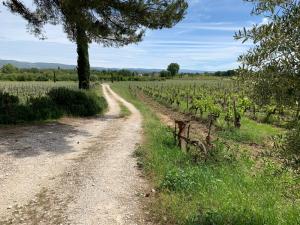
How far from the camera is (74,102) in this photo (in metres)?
24.0

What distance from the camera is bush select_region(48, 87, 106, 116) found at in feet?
76.3

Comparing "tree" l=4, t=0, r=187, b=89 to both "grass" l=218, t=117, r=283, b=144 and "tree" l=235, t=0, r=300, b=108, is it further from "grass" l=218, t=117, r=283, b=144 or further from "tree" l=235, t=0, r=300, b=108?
"tree" l=235, t=0, r=300, b=108

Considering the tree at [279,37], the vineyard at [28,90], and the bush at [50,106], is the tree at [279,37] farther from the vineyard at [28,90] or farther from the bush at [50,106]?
the vineyard at [28,90]

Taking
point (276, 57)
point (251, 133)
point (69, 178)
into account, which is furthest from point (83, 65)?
point (276, 57)

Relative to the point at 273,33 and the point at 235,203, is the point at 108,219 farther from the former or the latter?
the point at 273,33

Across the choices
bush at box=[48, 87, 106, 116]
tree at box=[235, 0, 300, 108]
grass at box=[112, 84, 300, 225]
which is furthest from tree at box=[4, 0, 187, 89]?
tree at box=[235, 0, 300, 108]

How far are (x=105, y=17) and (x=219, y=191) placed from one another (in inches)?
588

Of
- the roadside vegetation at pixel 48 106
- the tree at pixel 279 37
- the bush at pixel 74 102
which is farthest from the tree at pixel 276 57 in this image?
the bush at pixel 74 102

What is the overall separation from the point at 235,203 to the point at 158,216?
1345mm

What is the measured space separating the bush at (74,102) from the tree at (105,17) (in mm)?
2895

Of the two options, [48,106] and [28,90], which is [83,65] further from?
[28,90]

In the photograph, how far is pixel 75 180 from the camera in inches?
383

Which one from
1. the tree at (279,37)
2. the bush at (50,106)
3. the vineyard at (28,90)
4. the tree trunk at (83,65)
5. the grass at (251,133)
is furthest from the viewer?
the vineyard at (28,90)

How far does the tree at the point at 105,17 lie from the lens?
20.0 meters
